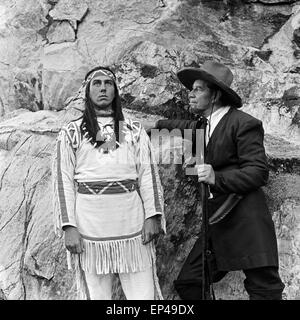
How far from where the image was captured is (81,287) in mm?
3887

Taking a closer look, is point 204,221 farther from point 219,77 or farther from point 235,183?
point 219,77

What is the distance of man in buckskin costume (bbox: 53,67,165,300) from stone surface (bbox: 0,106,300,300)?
0.61m

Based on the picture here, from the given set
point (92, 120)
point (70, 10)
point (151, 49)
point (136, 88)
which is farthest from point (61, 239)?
point (70, 10)

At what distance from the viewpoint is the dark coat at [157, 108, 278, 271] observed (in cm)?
368

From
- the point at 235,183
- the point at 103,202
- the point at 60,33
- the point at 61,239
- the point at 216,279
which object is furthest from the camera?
the point at 60,33

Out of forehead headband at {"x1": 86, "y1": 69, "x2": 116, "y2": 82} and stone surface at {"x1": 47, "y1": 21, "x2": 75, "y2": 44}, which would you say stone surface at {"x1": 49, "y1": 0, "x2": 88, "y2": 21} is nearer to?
stone surface at {"x1": 47, "y1": 21, "x2": 75, "y2": 44}

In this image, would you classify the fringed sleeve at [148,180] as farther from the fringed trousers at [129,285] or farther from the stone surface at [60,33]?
the stone surface at [60,33]

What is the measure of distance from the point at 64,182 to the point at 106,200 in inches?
11.8

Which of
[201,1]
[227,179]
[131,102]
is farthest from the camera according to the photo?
[201,1]

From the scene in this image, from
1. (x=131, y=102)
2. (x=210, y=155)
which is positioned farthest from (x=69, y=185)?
(x=131, y=102)

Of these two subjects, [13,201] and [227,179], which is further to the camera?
[13,201]

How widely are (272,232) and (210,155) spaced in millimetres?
643

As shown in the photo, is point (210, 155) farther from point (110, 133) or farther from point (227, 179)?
point (110, 133)

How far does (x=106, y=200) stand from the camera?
3.80 metres
